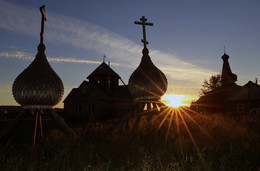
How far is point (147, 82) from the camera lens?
844cm

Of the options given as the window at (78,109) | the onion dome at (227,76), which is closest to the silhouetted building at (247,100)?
the onion dome at (227,76)

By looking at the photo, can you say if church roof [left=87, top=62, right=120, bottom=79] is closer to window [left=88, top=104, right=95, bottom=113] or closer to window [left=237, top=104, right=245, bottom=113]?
window [left=88, top=104, right=95, bottom=113]

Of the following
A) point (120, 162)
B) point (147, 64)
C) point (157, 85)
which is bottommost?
point (120, 162)

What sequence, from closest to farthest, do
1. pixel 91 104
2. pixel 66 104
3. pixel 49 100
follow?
pixel 49 100
pixel 91 104
pixel 66 104

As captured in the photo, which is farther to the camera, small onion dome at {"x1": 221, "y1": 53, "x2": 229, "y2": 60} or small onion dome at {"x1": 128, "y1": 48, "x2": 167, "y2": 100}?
small onion dome at {"x1": 221, "y1": 53, "x2": 229, "y2": 60}

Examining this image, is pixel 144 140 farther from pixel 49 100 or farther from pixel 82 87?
pixel 82 87

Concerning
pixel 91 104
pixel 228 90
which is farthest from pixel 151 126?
pixel 228 90

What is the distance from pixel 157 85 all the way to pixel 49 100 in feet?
14.4

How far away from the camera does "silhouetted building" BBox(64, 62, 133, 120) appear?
26125 mm

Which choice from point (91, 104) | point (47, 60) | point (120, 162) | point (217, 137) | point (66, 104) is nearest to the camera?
point (120, 162)

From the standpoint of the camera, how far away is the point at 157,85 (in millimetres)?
8492

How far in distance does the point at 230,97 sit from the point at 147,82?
24067 millimetres

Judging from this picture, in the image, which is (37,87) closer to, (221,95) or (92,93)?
(92,93)

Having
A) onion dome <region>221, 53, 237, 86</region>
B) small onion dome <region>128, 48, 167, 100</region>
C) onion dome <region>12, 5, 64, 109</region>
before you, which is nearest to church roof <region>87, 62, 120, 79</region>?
onion dome <region>221, 53, 237, 86</region>
